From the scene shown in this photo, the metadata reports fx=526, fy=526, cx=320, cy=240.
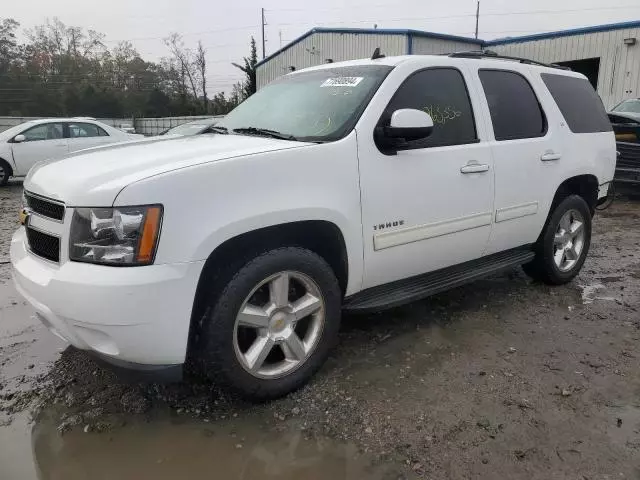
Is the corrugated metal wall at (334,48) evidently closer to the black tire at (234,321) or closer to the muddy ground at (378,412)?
the muddy ground at (378,412)

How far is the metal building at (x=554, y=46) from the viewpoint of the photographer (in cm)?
1789

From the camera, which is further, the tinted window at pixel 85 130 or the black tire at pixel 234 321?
the tinted window at pixel 85 130

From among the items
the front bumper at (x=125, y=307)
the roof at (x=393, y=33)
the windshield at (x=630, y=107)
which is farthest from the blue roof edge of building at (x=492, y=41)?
the front bumper at (x=125, y=307)

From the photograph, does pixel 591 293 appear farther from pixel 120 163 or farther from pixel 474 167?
pixel 120 163

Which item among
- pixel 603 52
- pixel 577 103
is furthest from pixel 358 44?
pixel 577 103

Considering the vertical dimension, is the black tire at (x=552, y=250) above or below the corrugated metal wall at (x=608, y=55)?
below

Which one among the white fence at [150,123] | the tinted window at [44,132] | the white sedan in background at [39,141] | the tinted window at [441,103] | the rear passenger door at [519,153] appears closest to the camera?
the tinted window at [441,103]

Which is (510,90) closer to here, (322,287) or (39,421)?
(322,287)

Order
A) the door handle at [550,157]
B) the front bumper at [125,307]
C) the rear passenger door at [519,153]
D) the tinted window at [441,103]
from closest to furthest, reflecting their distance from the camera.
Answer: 1. the front bumper at [125,307]
2. the tinted window at [441,103]
3. the rear passenger door at [519,153]
4. the door handle at [550,157]

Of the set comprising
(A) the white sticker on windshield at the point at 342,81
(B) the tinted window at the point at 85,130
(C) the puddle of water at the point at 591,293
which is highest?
(A) the white sticker on windshield at the point at 342,81

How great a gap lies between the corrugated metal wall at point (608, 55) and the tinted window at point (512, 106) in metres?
16.7

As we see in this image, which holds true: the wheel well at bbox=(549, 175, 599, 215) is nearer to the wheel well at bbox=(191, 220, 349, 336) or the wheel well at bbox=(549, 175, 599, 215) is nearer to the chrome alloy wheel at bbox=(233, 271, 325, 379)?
the wheel well at bbox=(191, 220, 349, 336)

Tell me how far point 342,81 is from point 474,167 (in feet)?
3.50

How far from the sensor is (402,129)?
2984 mm
